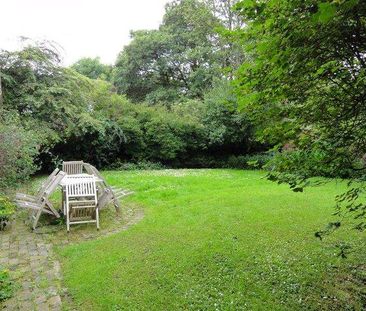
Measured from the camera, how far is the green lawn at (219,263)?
363 centimetres

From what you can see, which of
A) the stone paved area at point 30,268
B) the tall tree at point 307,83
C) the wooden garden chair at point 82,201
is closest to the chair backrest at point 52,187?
the wooden garden chair at point 82,201

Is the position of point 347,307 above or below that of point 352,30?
below

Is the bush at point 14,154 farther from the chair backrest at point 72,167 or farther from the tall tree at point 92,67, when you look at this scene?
the tall tree at point 92,67

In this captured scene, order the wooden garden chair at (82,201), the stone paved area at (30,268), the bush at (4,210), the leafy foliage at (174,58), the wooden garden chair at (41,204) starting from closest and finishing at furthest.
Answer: the stone paved area at (30,268)
the bush at (4,210)
the wooden garden chair at (41,204)
the wooden garden chair at (82,201)
the leafy foliage at (174,58)

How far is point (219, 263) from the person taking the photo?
4.55 m

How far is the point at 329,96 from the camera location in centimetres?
286

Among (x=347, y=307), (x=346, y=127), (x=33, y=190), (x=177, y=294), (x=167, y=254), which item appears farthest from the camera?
(x=33, y=190)

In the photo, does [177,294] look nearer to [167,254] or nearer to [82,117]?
[167,254]

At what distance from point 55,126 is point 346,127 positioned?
12.2 metres

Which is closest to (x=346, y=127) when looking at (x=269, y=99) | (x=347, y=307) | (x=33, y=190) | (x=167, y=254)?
(x=269, y=99)

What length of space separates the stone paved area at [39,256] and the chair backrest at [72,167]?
2.15 meters

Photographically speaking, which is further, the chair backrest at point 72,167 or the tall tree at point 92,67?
the tall tree at point 92,67

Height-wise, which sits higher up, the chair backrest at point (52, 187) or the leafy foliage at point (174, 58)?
the leafy foliage at point (174, 58)

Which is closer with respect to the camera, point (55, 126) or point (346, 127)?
point (346, 127)
